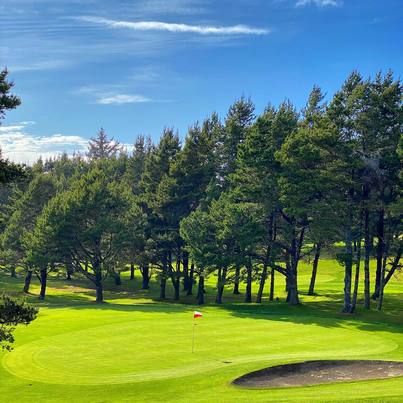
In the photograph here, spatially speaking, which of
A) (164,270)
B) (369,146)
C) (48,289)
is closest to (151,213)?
(164,270)

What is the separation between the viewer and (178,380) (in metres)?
22.0

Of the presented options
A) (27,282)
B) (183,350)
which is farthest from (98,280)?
(183,350)

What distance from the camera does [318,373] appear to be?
2353 cm

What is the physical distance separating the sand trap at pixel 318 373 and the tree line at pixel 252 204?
73.4ft

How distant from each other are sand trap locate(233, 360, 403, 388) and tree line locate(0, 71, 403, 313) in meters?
22.4

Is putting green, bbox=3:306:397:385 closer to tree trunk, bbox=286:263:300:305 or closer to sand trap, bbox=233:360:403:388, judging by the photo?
sand trap, bbox=233:360:403:388

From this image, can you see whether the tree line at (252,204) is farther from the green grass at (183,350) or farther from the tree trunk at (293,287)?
the green grass at (183,350)

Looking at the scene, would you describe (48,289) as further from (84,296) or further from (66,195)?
(66,195)

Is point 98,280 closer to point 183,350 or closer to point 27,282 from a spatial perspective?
point 27,282

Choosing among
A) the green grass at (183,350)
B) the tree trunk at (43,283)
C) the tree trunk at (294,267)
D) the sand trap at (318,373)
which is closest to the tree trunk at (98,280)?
the tree trunk at (43,283)

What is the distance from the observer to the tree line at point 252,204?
47.0 m

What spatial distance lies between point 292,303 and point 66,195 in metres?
33.3

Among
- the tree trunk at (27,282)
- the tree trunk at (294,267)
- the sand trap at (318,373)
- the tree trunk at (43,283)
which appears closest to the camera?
the sand trap at (318,373)

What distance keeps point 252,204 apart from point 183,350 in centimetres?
2801
